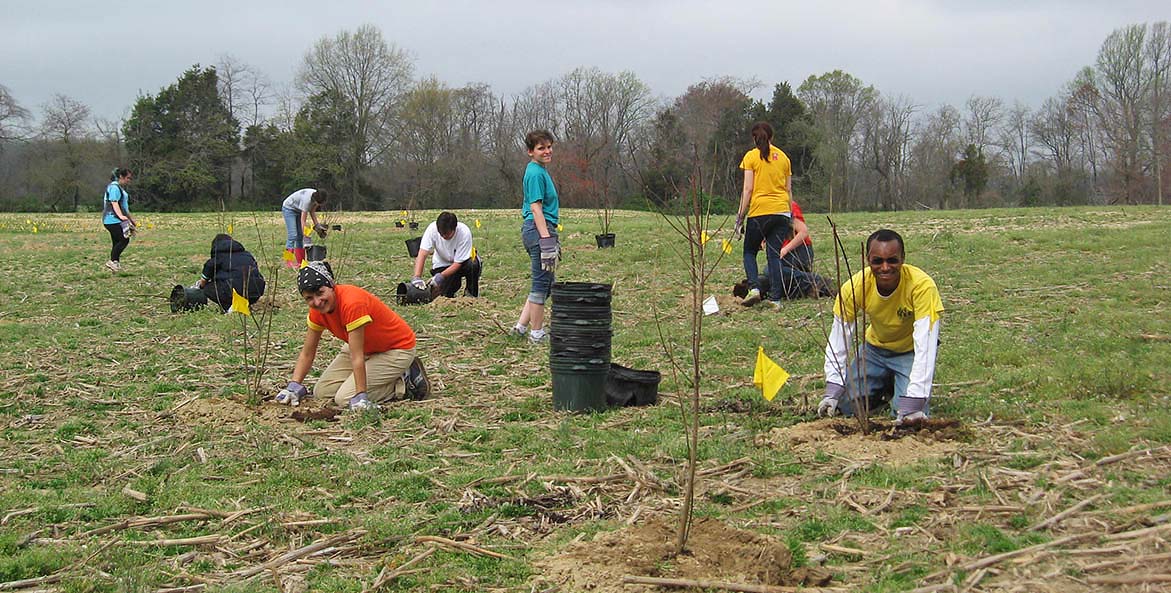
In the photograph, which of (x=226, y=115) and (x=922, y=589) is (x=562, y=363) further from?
(x=226, y=115)

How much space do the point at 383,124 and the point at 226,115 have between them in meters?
8.55

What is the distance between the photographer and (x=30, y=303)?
37.2 ft

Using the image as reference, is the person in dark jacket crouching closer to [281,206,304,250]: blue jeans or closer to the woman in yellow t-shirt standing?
[281,206,304,250]: blue jeans

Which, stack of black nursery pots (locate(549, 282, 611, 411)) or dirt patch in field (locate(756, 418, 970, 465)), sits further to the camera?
stack of black nursery pots (locate(549, 282, 611, 411))

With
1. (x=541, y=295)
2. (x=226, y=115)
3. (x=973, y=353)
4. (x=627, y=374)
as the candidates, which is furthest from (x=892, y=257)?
(x=226, y=115)

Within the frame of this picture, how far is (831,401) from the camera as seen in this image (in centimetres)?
554

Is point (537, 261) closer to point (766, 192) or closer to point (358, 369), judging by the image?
point (358, 369)

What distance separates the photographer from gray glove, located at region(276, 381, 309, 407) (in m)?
6.34

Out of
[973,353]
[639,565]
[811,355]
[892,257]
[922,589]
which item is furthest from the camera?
[811,355]

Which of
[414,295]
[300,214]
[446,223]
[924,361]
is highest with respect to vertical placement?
[300,214]

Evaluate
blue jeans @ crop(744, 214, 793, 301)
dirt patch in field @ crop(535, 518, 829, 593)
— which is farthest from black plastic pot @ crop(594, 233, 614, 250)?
dirt patch in field @ crop(535, 518, 829, 593)

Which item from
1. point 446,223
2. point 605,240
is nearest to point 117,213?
point 446,223

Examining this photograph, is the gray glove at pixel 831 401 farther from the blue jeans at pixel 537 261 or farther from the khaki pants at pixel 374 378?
the blue jeans at pixel 537 261

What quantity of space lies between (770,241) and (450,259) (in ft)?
11.7
